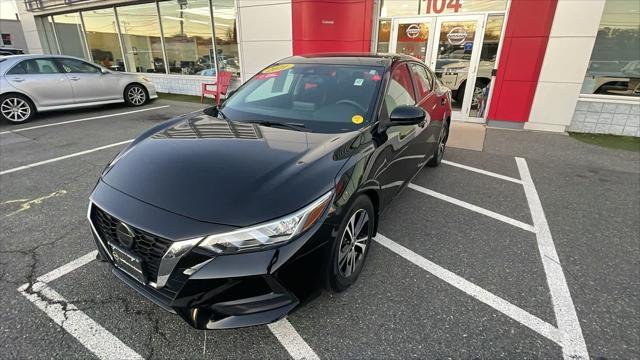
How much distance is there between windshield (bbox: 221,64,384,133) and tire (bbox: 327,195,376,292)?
638 mm

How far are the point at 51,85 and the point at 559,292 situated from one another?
979 centimetres

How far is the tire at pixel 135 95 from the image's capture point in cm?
884

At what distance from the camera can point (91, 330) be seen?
1.94 meters

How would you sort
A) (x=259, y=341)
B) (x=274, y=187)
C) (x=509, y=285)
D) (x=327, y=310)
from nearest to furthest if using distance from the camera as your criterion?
1. (x=274, y=187)
2. (x=259, y=341)
3. (x=327, y=310)
4. (x=509, y=285)

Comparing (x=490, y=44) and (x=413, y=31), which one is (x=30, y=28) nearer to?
(x=413, y=31)

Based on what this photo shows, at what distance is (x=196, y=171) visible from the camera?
190 cm

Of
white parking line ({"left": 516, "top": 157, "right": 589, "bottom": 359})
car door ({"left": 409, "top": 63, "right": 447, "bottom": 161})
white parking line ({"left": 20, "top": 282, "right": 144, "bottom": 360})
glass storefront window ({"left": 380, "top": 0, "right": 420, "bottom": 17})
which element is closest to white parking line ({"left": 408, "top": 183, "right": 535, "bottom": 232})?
white parking line ({"left": 516, "top": 157, "right": 589, "bottom": 359})

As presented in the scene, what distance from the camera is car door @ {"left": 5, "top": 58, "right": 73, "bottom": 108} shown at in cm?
696

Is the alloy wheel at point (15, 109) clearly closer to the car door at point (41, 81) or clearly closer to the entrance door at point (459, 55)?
the car door at point (41, 81)

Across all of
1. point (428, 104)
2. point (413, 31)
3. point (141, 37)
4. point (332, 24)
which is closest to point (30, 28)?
point (141, 37)

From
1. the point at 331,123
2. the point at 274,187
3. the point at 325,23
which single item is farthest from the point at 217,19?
the point at 274,187

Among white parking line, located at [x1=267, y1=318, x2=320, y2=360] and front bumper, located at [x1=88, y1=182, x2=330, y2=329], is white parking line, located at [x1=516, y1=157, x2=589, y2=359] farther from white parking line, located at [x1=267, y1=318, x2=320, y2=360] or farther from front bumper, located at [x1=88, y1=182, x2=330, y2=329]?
front bumper, located at [x1=88, y1=182, x2=330, y2=329]

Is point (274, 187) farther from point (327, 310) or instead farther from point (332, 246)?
point (327, 310)

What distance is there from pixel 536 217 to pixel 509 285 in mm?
1393
